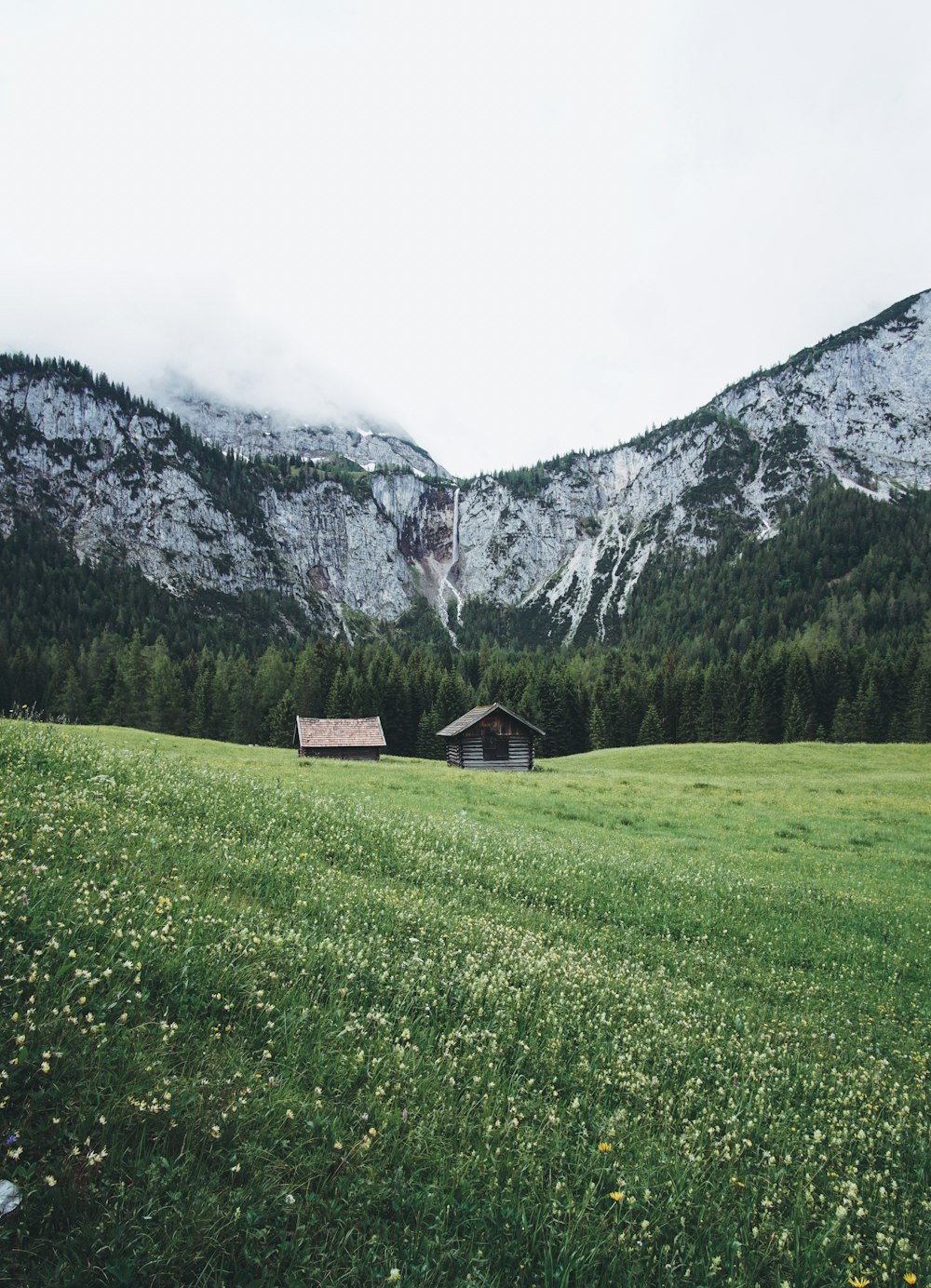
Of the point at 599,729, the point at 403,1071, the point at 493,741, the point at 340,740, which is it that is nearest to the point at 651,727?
the point at 599,729

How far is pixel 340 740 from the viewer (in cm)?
6425

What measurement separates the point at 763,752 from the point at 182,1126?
68.2 meters

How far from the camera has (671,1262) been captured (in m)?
4.04

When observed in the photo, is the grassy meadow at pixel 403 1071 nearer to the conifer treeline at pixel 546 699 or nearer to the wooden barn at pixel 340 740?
the wooden barn at pixel 340 740

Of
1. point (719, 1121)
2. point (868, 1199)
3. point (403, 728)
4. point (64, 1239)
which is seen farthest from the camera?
point (403, 728)

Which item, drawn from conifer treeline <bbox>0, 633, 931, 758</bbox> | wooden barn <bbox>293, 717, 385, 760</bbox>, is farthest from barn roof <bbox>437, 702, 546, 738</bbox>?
conifer treeline <bbox>0, 633, 931, 758</bbox>

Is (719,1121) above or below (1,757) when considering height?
below

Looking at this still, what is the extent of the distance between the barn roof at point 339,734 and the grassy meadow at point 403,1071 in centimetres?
5247

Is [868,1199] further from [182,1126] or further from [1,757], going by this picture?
[1,757]

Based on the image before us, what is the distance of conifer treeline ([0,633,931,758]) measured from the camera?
9519 centimetres

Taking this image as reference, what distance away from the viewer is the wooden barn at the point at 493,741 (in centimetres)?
6181

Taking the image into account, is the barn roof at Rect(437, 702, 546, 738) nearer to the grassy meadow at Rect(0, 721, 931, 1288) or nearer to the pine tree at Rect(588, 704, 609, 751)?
the pine tree at Rect(588, 704, 609, 751)

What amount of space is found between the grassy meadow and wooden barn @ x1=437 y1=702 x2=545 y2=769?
49.8 metres

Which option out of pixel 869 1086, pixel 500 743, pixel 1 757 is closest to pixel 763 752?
pixel 500 743
